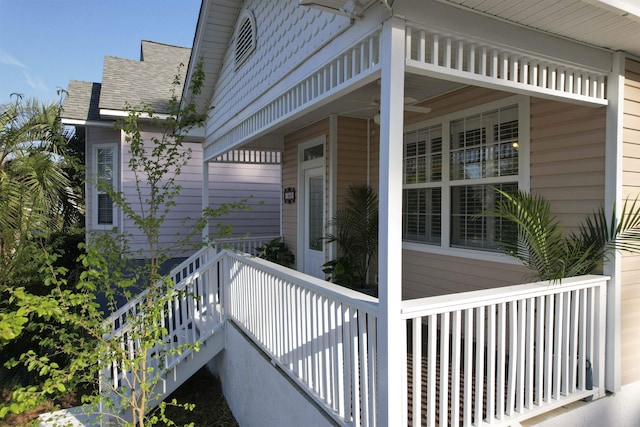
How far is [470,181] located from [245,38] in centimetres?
370

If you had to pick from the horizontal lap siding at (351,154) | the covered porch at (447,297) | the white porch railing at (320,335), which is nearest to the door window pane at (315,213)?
the horizontal lap siding at (351,154)

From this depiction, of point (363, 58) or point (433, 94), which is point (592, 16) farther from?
point (433, 94)

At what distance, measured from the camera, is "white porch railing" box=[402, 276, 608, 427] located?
2365 millimetres

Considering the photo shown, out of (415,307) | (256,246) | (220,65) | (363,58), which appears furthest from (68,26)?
(415,307)

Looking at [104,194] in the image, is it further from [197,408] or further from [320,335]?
[320,335]

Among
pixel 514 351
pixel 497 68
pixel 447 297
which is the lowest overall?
pixel 514 351

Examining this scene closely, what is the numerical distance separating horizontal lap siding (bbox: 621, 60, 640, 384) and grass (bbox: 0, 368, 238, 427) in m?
4.10

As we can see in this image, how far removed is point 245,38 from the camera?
221 inches

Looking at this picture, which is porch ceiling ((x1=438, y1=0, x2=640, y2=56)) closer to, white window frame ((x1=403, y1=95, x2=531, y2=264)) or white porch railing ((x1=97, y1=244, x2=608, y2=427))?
white window frame ((x1=403, y1=95, x2=531, y2=264))

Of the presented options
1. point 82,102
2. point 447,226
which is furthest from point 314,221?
point 82,102

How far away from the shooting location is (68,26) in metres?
15.0

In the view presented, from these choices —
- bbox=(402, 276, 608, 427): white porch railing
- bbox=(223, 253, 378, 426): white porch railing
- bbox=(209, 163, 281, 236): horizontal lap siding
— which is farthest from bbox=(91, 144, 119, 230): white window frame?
bbox=(402, 276, 608, 427): white porch railing

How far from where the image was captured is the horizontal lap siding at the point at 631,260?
3125 millimetres

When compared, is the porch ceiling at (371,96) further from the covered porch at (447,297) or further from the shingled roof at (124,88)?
the shingled roof at (124,88)
